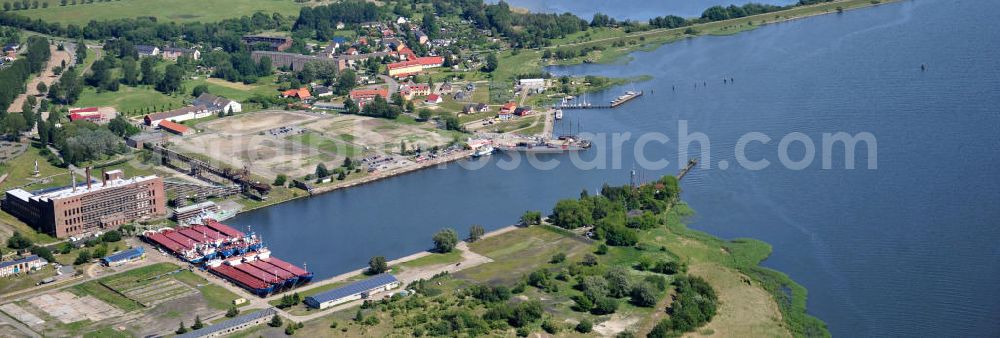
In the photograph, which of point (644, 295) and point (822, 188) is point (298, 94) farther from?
point (644, 295)

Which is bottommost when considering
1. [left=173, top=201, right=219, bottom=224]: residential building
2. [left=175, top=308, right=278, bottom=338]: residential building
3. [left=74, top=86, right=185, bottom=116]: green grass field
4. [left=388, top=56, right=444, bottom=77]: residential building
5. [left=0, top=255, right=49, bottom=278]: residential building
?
[left=175, top=308, right=278, bottom=338]: residential building

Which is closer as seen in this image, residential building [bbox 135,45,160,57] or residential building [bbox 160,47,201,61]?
residential building [bbox 160,47,201,61]

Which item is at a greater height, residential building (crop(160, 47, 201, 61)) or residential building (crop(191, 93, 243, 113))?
residential building (crop(160, 47, 201, 61))

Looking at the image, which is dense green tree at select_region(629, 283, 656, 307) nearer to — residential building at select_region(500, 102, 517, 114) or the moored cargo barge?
the moored cargo barge

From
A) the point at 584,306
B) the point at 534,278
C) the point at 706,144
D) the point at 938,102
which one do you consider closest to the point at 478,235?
the point at 534,278

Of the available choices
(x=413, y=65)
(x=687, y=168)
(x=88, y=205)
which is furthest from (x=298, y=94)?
(x=687, y=168)

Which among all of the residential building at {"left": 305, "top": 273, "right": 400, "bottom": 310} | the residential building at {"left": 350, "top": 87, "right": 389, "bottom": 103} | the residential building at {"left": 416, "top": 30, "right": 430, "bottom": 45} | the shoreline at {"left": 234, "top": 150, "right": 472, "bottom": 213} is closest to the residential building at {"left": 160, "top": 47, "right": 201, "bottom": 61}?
the residential building at {"left": 416, "top": 30, "right": 430, "bottom": 45}

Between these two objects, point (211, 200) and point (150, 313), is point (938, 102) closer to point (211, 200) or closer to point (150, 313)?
point (211, 200)
